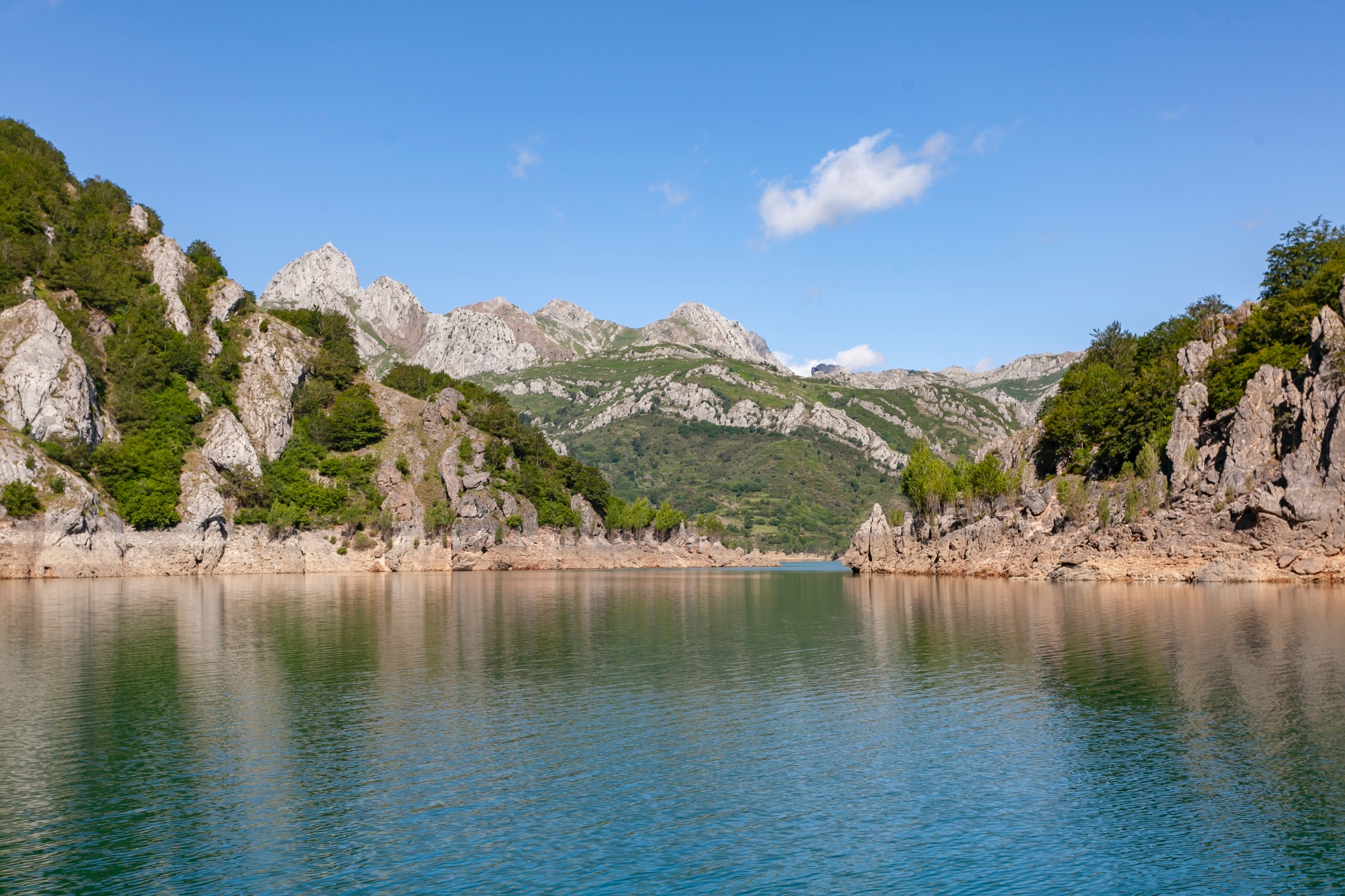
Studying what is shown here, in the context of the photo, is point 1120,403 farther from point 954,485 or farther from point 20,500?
point 20,500

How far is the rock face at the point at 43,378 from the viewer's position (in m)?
119

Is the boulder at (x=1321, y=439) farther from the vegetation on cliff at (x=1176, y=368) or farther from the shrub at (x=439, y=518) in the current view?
the shrub at (x=439, y=518)

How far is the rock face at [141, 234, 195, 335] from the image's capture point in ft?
516

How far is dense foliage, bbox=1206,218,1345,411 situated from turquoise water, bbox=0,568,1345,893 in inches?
2217

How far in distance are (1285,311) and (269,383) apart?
159060 millimetres

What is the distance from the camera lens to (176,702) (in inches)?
1486

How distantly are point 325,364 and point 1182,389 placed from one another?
489 feet

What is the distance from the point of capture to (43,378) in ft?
398

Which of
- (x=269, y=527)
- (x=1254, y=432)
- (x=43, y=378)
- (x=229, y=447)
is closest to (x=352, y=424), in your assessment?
(x=229, y=447)

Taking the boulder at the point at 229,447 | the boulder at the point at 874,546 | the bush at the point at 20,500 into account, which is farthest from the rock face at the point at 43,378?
the boulder at the point at 874,546

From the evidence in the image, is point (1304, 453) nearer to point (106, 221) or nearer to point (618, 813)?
point (618, 813)

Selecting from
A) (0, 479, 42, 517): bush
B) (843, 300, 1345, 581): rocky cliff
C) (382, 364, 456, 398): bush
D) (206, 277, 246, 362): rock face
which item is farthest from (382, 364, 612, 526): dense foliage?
(843, 300, 1345, 581): rocky cliff

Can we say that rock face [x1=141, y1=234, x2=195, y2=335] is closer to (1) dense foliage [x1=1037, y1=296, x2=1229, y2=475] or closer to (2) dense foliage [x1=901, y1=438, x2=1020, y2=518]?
(2) dense foliage [x1=901, y1=438, x2=1020, y2=518]

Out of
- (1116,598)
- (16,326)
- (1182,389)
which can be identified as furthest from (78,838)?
(16,326)
